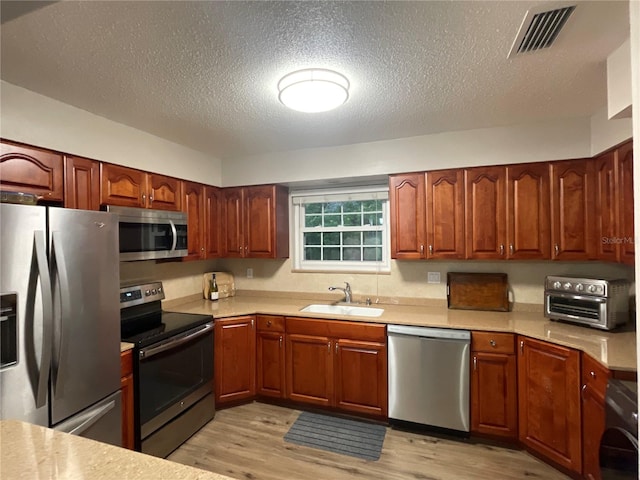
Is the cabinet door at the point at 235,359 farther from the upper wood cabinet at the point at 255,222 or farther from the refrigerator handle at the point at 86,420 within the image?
the refrigerator handle at the point at 86,420

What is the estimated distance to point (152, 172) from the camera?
8.86ft

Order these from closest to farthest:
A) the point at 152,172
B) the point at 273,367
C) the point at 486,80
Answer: the point at 486,80
the point at 152,172
the point at 273,367

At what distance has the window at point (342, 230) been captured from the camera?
3354 mm

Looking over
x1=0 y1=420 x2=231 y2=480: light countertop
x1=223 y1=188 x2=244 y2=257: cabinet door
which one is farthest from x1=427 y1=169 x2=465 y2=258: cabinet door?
x1=0 y1=420 x2=231 y2=480: light countertop

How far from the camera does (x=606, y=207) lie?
2.30m

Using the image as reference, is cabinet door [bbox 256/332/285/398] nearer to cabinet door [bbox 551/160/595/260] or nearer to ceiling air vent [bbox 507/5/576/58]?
cabinet door [bbox 551/160/595/260]

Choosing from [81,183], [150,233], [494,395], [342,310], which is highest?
[81,183]

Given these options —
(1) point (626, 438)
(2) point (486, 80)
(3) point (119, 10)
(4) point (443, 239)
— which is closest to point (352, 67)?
(2) point (486, 80)

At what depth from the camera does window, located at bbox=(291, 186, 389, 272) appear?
3.35 m

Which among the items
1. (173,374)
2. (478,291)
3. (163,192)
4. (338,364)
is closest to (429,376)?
(338,364)

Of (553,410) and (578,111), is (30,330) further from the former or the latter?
(578,111)

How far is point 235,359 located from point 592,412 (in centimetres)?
252

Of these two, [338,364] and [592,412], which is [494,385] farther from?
[338,364]

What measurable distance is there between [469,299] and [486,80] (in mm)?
1787
